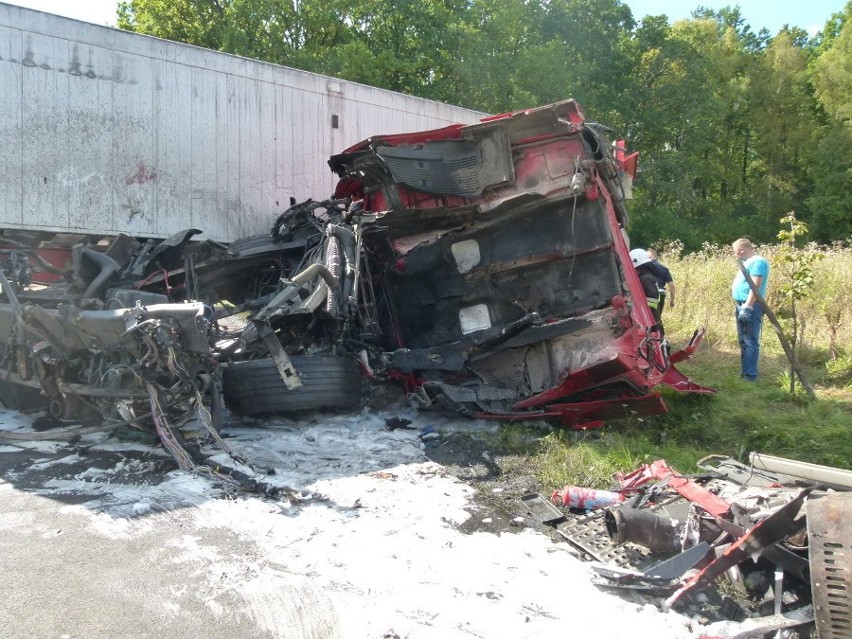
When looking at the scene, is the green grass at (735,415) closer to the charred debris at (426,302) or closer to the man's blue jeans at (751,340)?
the man's blue jeans at (751,340)

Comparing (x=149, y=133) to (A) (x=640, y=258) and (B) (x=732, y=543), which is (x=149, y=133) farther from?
(B) (x=732, y=543)

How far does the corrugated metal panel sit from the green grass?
4.68m

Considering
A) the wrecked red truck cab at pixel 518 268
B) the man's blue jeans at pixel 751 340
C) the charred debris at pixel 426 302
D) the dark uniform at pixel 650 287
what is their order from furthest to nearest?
the man's blue jeans at pixel 751 340 < the dark uniform at pixel 650 287 < the wrecked red truck cab at pixel 518 268 < the charred debris at pixel 426 302

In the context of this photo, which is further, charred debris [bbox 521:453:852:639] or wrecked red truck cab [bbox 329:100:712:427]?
wrecked red truck cab [bbox 329:100:712:427]

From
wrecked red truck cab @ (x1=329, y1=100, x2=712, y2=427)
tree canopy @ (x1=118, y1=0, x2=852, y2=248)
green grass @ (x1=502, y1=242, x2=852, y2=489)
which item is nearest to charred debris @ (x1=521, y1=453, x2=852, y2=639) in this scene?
green grass @ (x1=502, y1=242, x2=852, y2=489)

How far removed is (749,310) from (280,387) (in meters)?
4.77

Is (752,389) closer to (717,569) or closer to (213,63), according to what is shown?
(717,569)

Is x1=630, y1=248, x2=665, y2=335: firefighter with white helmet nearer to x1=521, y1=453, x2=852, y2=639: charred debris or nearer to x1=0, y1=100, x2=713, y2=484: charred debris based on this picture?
x1=0, y1=100, x2=713, y2=484: charred debris

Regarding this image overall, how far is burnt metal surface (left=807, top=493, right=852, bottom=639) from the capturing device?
2.16 m

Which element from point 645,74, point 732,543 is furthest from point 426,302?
point 645,74

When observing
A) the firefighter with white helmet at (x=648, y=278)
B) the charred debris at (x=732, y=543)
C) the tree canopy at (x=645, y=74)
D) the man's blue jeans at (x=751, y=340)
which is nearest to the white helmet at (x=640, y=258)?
the firefighter with white helmet at (x=648, y=278)

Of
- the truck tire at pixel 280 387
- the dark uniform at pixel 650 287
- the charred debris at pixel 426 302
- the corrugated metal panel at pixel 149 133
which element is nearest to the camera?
the charred debris at pixel 426 302

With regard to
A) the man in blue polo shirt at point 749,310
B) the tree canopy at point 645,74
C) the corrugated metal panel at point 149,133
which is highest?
the tree canopy at point 645,74

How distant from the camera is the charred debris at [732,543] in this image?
2.26m
